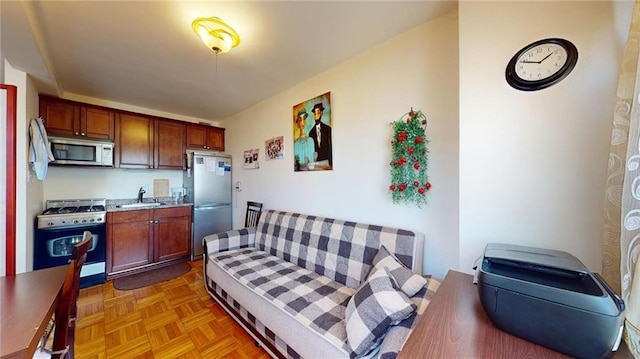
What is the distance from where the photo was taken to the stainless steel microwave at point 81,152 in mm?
2547

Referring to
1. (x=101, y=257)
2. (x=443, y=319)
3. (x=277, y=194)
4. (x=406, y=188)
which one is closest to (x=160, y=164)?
(x=101, y=257)

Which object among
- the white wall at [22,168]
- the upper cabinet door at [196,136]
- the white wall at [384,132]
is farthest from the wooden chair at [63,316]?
the upper cabinet door at [196,136]

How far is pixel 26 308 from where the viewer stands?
0.90m

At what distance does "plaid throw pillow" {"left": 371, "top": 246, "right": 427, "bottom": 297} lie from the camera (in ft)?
4.31

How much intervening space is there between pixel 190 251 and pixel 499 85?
401cm

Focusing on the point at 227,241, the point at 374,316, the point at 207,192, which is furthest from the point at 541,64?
the point at 207,192

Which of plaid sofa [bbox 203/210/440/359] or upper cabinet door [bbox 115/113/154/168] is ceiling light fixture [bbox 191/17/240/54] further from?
upper cabinet door [bbox 115/113/154/168]

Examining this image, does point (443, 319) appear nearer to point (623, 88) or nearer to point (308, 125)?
point (623, 88)

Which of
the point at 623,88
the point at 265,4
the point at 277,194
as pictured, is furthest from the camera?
the point at 277,194

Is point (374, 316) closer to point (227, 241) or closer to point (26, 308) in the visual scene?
point (26, 308)

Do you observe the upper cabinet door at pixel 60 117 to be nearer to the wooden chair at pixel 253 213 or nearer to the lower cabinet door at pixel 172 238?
the lower cabinet door at pixel 172 238

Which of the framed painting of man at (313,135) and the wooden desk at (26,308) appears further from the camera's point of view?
the framed painting of man at (313,135)

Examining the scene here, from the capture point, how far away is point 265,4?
1436 mm

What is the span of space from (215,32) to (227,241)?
6.47 feet
